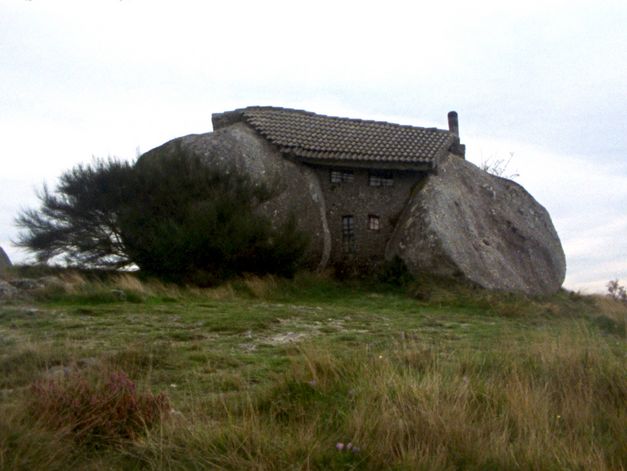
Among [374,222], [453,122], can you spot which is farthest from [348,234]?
[453,122]

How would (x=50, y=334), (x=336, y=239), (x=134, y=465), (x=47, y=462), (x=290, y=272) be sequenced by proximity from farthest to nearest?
1. (x=336, y=239)
2. (x=290, y=272)
3. (x=50, y=334)
4. (x=134, y=465)
5. (x=47, y=462)

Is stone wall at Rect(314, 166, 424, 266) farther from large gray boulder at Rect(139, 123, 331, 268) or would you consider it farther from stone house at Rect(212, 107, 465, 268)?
large gray boulder at Rect(139, 123, 331, 268)

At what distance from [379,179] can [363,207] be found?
1.03 m

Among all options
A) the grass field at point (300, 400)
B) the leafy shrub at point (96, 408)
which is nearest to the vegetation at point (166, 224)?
the grass field at point (300, 400)

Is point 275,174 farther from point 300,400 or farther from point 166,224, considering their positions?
point 300,400

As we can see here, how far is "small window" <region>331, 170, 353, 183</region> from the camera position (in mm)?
25484

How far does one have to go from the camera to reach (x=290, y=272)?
21.7 m

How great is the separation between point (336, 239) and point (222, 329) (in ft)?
44.4

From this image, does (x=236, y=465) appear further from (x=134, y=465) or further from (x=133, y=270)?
(x=133, y=270)

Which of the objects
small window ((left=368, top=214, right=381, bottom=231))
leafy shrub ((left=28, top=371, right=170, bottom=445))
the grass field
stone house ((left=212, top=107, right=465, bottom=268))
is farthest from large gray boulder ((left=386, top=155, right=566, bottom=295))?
leafy shrub ((left=28, top=371, right=170, bottom=445))

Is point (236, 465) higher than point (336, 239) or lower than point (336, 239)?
lower

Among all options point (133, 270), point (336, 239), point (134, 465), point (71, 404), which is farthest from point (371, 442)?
point (336, 239)

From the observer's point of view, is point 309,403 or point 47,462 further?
point 309,403

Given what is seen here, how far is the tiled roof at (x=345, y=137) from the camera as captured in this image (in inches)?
989
